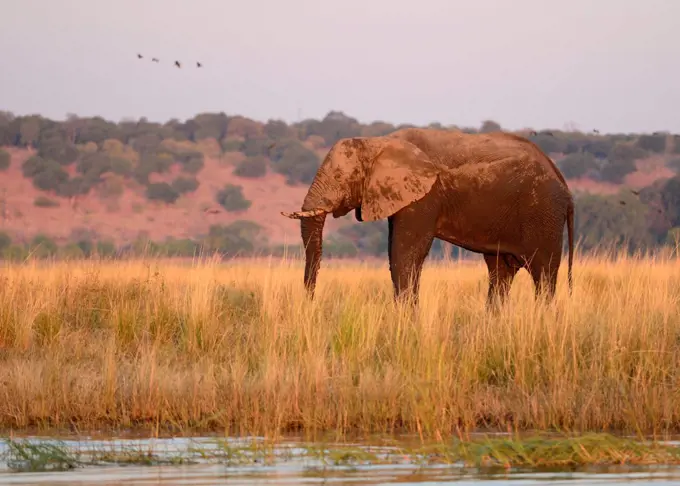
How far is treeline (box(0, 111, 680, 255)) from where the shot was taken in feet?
175

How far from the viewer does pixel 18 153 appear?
58812 millimetres

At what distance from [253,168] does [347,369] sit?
1957 inches

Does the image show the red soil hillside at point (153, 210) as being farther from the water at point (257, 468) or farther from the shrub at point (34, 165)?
the water at point (257, 468)

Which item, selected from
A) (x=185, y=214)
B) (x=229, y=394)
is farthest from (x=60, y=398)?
(x=185, y=214)

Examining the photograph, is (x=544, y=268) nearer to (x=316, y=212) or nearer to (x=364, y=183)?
(x=364, y=183)

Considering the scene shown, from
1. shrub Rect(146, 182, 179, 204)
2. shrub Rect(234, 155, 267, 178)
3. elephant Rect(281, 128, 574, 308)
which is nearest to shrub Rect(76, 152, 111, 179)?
shrub Rect(146, 182, 179, 204)

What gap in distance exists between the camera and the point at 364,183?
14.2 m

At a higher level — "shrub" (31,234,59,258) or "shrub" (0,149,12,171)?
"shrub" (0,149,12,171)

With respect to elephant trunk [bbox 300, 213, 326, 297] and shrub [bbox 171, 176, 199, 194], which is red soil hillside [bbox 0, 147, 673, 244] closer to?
shrub [bbox 171, 176, 199, 194]

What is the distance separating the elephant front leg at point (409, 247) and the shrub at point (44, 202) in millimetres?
40383

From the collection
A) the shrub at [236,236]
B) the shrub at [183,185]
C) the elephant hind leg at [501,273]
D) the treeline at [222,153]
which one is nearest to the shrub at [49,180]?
the treeline at [222,153]

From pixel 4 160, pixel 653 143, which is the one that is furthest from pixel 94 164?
pixel 653 143

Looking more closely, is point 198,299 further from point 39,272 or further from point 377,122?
point 377,122

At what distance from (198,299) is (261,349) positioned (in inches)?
81.0
